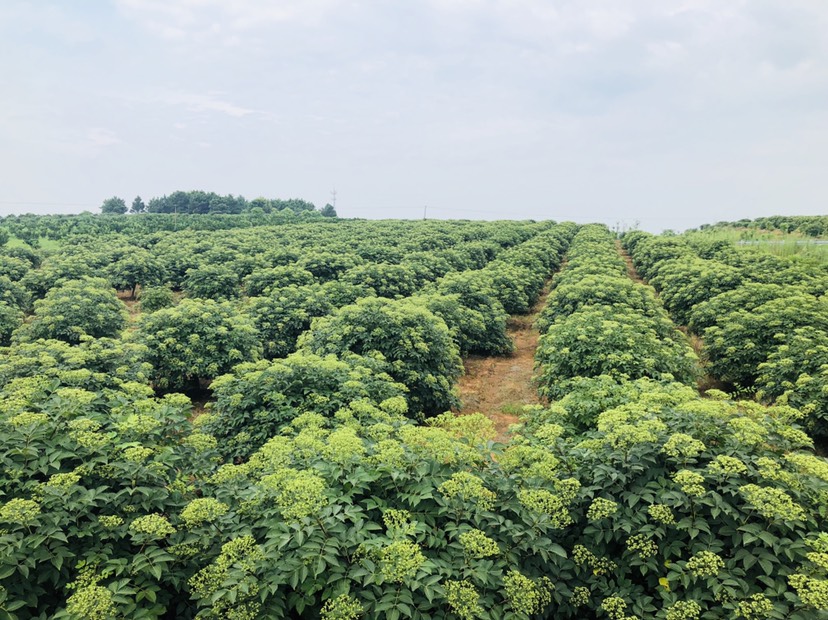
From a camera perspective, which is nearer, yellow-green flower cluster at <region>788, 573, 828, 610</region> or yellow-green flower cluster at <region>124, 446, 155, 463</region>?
yellow-green flower cluster at <region>788, 573, 828, 610</region>

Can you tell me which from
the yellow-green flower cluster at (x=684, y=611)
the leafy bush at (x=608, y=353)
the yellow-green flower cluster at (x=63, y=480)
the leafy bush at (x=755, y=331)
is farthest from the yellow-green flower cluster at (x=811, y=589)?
the leafy bush at (x=755, y=331)

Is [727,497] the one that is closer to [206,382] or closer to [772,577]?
[772,577]

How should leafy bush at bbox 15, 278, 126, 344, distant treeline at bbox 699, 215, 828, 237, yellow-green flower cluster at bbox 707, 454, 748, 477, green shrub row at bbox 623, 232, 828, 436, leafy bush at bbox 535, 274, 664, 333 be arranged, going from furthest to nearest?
distant treeline at bbox 699, 215, 828, 237, leafy bush at bbox 535, 274, 664, 333, leafy bush at bbox 15, 278, 126, 344, green shrub row at bbox 623, 232, 828, 436, yellow-green flower cluster at bbox 707, 454, 748, 477

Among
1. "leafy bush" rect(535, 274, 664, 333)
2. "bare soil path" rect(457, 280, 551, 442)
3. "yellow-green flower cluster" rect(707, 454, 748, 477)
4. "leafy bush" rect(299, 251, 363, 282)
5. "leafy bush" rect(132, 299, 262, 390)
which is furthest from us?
"leafy bush" rect(299, 251, 363, 282)

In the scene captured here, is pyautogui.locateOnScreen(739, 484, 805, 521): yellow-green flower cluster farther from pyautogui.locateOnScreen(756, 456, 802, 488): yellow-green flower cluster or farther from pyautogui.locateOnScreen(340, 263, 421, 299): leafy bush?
A: pyautogui.locateOnScreen(340, 263, 421, 299): leafy bush

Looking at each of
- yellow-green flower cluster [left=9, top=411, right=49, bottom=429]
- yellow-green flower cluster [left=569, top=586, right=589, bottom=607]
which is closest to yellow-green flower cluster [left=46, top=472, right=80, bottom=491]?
yellow-green flower cluster [left=9, top=411, right=49, bottom=429]

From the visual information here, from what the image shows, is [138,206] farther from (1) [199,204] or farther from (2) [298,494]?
(2) [298,494]

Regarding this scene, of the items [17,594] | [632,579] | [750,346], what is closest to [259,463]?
[17,594]

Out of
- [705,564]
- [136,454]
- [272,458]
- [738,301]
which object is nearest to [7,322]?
[136,454]
